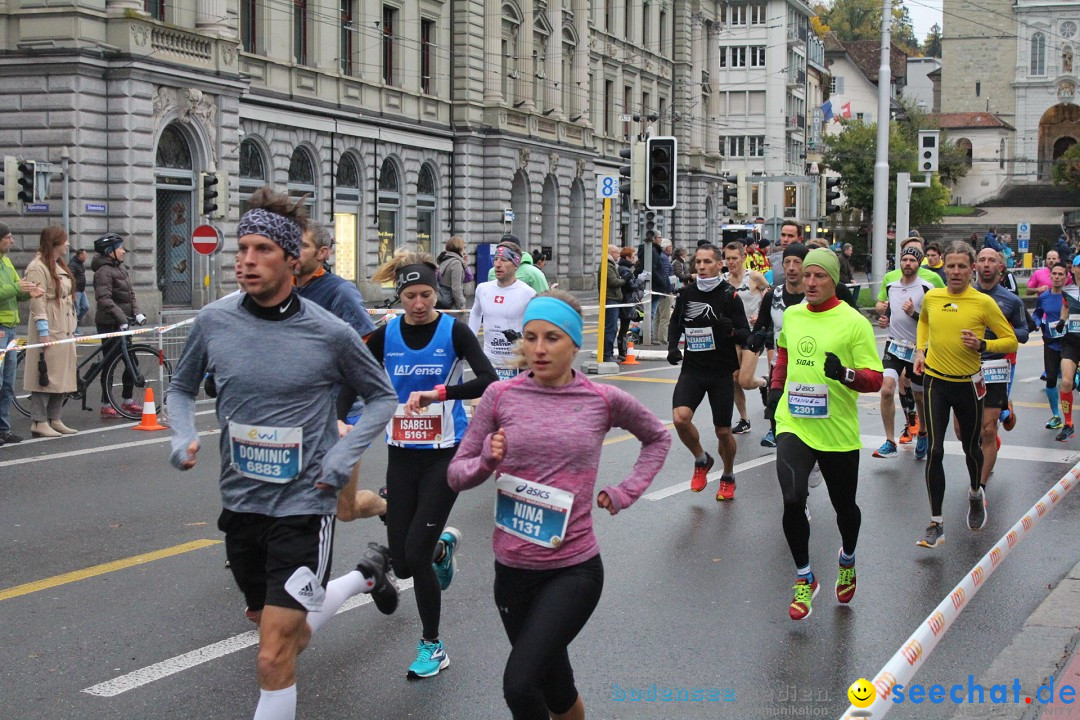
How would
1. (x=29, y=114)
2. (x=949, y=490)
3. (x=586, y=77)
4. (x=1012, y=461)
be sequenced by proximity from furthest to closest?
1. (x=586, y=77)
2. (x=29, y=114)
3. (x=1012, y=461)
4. (x=949, y=490)

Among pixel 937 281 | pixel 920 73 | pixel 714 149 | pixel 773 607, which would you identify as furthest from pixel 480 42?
pixel 920 73

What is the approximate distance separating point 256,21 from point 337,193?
554 cm

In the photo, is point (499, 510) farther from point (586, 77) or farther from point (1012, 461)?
point (586, 77)

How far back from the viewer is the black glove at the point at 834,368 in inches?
262

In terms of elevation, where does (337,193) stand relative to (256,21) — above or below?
below

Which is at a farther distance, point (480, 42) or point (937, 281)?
point (480, 42)

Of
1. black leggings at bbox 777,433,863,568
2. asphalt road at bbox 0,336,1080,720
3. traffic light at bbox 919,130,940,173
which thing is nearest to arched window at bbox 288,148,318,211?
traffic light at bbox 919,130,940,173

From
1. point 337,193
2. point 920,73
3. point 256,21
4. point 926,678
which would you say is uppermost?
point 920,73

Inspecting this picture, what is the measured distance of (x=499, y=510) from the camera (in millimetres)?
4441

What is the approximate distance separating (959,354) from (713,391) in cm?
203

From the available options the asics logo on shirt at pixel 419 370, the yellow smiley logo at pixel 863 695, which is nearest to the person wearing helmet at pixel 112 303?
the asics logo on shirt at pixel 419 370

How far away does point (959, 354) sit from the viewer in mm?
8570

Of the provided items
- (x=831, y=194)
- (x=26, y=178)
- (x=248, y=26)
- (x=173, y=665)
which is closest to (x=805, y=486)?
(x=173, y=665)

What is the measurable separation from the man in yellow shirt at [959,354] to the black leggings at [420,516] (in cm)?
385
